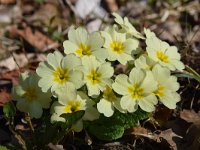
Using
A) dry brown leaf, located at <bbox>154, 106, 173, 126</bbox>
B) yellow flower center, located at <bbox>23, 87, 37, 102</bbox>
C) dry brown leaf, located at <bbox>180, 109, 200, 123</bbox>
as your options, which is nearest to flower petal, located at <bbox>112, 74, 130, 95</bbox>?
yellow flower center, located at <bbox>23, 87, 37, 102</bbox>

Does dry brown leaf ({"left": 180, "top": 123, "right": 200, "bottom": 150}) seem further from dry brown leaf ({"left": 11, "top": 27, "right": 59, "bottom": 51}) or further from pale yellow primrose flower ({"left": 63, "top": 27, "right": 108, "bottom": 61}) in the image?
dry brown leaf ({"left": 11, "top": 27, "right": 59, "bottom": 51})

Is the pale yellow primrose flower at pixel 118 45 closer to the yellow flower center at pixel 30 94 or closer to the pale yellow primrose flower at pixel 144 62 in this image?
the pale yellow primrose flower at pixel 144 62

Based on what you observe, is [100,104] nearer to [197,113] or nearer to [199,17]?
[197,113]

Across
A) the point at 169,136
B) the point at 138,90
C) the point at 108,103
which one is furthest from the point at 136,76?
the point at 169,136

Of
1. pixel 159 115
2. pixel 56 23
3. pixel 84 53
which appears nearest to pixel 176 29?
pixel 56 23

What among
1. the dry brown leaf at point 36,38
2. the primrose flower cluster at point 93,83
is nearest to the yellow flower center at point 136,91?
the primrose flower cluster at point 93,83

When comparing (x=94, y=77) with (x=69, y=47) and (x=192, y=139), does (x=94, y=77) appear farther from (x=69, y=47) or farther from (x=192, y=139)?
(x=192, y=139)
